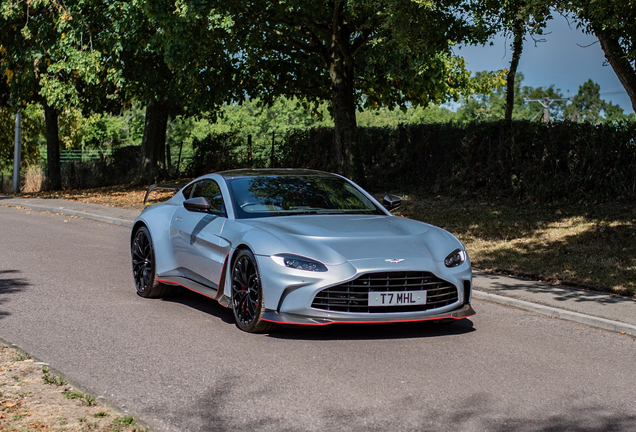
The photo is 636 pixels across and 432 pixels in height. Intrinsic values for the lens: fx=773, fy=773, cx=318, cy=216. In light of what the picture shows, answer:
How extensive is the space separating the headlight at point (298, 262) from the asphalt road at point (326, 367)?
683 millimetres

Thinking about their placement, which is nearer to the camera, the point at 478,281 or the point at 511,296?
the point at 511,296

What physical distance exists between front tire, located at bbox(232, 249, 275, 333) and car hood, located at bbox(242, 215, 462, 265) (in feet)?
0.86

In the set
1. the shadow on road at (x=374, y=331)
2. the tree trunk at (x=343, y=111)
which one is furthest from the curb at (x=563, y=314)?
the tree trunk at (x=343, y=111)

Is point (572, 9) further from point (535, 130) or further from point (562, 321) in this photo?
point (535, 130)

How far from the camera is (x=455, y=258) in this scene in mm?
6930

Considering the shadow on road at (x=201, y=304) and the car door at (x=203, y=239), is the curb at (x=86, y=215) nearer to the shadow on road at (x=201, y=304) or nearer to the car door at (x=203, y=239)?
the shadow on road at (x=201, y=304)

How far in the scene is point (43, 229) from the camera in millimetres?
16500

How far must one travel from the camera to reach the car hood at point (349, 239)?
650cm

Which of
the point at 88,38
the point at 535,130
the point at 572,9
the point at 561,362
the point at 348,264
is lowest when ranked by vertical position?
the point at 561,362

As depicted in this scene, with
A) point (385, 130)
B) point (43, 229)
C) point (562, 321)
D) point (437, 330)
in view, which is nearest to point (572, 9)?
point (562, 321)

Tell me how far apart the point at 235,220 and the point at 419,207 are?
12.0m

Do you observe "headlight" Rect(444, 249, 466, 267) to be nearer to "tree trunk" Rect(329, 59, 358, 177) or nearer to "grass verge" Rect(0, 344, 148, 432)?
"grass verge" Rect(0, 344, 148, 432)

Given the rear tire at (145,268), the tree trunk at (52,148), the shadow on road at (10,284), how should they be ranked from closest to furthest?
the rear tire at (145,268)
the shadow on road at (10,284)
the tree trunk at (52,148)

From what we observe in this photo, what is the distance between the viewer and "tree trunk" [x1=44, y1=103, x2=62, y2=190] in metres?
34.3
